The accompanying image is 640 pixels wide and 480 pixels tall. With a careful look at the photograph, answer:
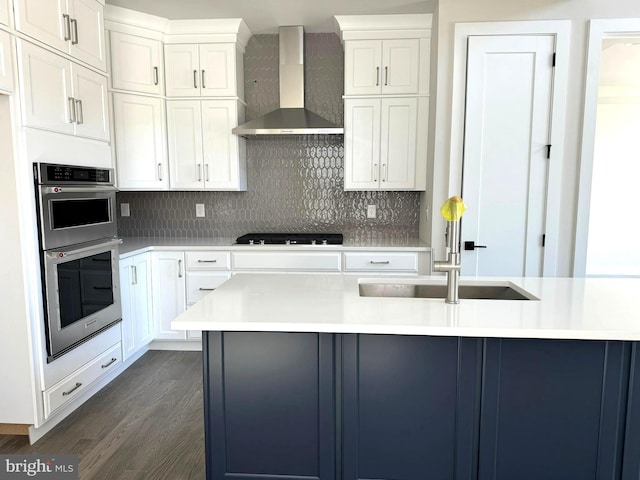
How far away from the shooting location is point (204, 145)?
3.69 m

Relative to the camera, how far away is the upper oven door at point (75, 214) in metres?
2.25

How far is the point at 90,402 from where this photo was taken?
2785 mm

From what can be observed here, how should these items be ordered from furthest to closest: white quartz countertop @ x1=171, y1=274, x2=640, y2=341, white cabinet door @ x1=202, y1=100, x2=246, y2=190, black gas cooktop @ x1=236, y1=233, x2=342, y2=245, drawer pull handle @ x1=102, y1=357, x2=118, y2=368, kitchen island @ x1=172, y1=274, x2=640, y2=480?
1. white cabinet door @ x1=202, y1=100, x2=246, y2=190
2. black gas cooktop @ x1=236, y1=233, x2=342, y2=245
3. drawer pull handle @ x1=102, y1=357, x2=118, y2=368
4. kitchen island @ x1=172, y1=274, x2=640, y2=480
5. white quartz countertop @ x1=171, y1=274, x2=640, y2=341

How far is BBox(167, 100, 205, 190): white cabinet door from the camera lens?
3.65 meters

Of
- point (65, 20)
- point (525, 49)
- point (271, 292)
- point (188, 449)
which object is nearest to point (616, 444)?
point (271, 292)

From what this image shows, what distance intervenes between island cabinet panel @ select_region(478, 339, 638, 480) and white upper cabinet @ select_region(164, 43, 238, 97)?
3020 millimetres

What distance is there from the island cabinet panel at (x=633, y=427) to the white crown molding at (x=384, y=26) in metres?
2.85

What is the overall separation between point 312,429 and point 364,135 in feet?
8.32

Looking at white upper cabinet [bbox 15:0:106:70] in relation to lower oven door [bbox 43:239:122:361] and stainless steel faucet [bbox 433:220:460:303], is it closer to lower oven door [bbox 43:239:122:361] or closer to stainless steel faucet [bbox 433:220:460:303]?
lower oven door [bbox 43:239:122:361]

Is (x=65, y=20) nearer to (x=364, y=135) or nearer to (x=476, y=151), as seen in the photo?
(x=364, y=135)

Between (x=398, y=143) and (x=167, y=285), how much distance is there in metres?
2.27

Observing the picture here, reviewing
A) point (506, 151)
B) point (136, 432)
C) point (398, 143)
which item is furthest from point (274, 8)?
point (136, 432)

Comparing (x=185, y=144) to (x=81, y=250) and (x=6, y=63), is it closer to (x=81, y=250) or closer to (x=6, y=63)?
(x=81, y=250)

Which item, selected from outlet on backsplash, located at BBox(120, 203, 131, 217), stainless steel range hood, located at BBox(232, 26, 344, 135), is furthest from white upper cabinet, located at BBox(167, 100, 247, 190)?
outlet on backsplash, located at BBox(120, 203, 131, 217)
